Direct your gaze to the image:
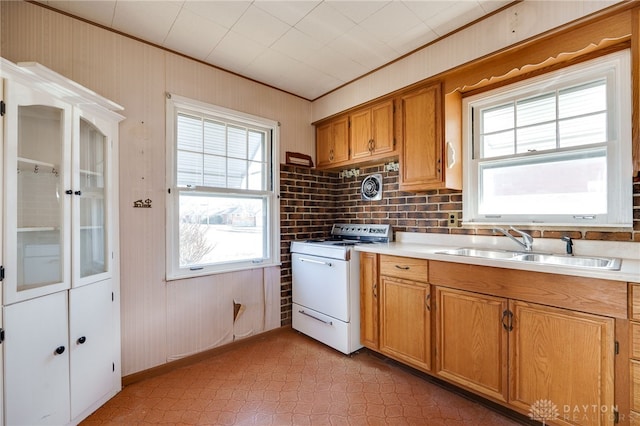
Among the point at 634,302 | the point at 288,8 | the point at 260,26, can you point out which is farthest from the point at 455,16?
the point at 634,302

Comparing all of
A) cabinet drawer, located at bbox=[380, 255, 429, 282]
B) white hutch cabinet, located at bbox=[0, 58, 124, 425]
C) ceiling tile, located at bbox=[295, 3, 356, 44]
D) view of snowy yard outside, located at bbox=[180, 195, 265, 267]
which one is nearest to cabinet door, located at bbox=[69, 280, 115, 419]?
white hutch cabinet, located at bbox=[0, 58, 124, 425]

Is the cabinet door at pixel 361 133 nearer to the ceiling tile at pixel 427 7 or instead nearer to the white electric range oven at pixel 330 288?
the white electric range oven at pixel 330 288

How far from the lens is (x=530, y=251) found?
79.4 inches

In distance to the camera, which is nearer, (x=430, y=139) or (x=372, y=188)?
(x=430, y=139)

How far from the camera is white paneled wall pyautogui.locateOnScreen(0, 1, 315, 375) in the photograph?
1829mm

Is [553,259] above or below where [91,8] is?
below

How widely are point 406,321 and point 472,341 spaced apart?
47 cm

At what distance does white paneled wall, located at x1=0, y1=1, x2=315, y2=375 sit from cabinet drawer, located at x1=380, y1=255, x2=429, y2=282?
134 cm

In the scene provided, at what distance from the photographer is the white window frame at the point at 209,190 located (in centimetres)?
230

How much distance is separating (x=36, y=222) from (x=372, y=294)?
87.9 inches

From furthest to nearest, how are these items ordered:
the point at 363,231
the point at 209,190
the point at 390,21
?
the point at 363,231 → the point at 209,190 → the point at 390,21

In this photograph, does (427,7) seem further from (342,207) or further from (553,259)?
(342,207)

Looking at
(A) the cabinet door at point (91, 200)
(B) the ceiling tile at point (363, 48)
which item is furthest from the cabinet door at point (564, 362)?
(A) the cabinet door at point (91, 200)

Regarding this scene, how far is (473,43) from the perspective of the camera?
6.59 feet
